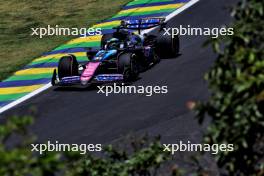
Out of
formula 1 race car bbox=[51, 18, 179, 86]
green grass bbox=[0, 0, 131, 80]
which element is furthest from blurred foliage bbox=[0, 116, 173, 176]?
green grass bbox=[0, 0, 131, 80]

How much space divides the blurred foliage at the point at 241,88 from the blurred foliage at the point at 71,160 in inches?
31.1

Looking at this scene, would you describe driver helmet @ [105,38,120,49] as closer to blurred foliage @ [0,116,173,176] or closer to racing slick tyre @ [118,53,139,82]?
racing slick tyre @ [118,53,139,82]

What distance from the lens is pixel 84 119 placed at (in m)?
14.3

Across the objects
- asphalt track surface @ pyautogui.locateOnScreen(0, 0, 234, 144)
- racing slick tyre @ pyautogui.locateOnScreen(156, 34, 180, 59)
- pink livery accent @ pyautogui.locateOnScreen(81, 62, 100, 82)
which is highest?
racing slick tyre @ pyautogui.locateOnScreen(156, 34, 180, 59)

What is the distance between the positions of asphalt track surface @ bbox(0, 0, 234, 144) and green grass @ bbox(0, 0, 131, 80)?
3.40 meters

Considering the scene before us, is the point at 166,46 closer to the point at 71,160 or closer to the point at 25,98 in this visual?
the point at 25,98

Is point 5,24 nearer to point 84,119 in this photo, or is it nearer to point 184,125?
point 84,119

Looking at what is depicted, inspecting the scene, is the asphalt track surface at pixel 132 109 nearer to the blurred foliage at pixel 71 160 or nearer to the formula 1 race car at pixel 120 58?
the formula 1 race car at pixel 120 58

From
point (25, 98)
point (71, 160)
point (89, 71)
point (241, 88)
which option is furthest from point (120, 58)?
point (71, 160)

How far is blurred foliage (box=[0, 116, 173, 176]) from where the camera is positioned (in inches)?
156

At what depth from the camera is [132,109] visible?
47.0ft

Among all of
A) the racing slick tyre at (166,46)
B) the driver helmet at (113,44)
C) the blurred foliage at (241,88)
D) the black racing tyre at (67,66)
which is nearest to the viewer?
the blurred foliage at (241,88)

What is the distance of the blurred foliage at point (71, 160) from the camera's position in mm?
3955

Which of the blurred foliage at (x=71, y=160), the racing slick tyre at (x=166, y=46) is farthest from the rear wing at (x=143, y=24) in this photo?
the blurred foliage at (x=71, y=160)
